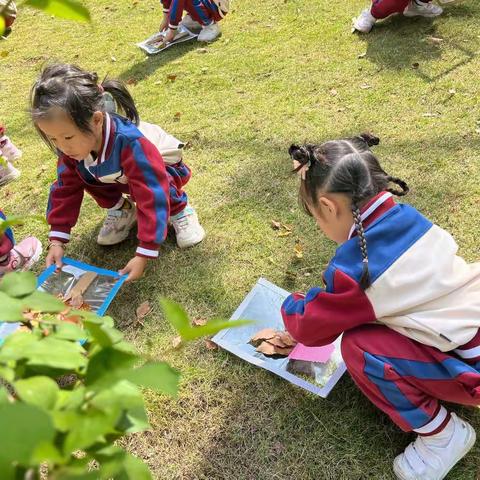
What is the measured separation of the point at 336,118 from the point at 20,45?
351 centimetres

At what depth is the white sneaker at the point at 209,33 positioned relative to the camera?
4418mm

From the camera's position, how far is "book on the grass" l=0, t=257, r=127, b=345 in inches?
89.4

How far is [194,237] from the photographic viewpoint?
2504 millimetres

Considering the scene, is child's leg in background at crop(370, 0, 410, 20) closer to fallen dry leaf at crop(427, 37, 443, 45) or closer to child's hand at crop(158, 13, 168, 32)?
fallen dry leaf at crop(427, 37, 443, 45)

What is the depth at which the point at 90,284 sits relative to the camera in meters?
2.37

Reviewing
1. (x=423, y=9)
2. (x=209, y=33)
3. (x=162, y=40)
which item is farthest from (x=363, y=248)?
(x=162, y=40)

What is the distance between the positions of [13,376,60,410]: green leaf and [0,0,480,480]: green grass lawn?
0.98 feet

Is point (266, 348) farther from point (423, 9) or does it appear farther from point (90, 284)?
point (423, 9)

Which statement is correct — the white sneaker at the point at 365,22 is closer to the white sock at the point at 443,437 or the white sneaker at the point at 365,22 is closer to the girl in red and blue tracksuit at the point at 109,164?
the girl in red and blue tracksuit at the point at 109,164

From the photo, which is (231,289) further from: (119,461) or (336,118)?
(119,461)

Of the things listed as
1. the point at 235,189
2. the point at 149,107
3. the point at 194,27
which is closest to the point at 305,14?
the point at 194,27

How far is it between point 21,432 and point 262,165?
2.60m

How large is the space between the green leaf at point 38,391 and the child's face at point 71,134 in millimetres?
1636

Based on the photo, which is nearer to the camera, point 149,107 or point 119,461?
point 119,461
